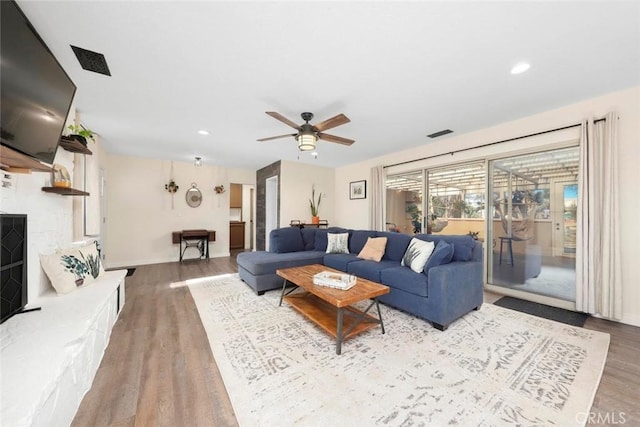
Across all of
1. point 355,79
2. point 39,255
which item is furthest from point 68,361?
point 355,79

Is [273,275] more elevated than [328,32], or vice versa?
[328,32]

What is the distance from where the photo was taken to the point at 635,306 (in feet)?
8.25

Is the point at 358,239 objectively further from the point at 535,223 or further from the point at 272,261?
the point at 535,223

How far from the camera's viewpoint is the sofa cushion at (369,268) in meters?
3.05

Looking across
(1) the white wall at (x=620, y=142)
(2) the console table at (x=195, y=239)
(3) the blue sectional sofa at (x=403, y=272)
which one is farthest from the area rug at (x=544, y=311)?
(2) the console table at (x=195, y=239)

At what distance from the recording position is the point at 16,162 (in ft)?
4.88

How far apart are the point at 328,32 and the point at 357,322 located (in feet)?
7.91

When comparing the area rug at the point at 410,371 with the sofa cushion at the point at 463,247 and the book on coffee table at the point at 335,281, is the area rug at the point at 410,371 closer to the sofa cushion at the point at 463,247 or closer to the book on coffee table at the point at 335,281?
the book on coffee table at the point at 335,281

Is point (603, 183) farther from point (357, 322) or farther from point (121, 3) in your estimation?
point (121, 3)

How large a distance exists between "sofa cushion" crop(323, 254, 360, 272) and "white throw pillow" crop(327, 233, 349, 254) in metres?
0.24

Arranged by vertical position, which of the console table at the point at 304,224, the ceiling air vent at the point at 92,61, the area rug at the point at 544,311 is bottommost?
the area rug at the point at 544,311

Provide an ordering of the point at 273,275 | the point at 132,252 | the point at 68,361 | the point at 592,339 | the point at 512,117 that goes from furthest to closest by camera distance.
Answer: the point at 132,252 < the point at 273,275 < the point at 512,117 < the point at 592,339 < the point at 68,361

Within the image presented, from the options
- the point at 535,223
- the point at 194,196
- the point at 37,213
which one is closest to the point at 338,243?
the point at 535,223

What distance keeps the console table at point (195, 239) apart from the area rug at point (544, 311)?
5.89 m
